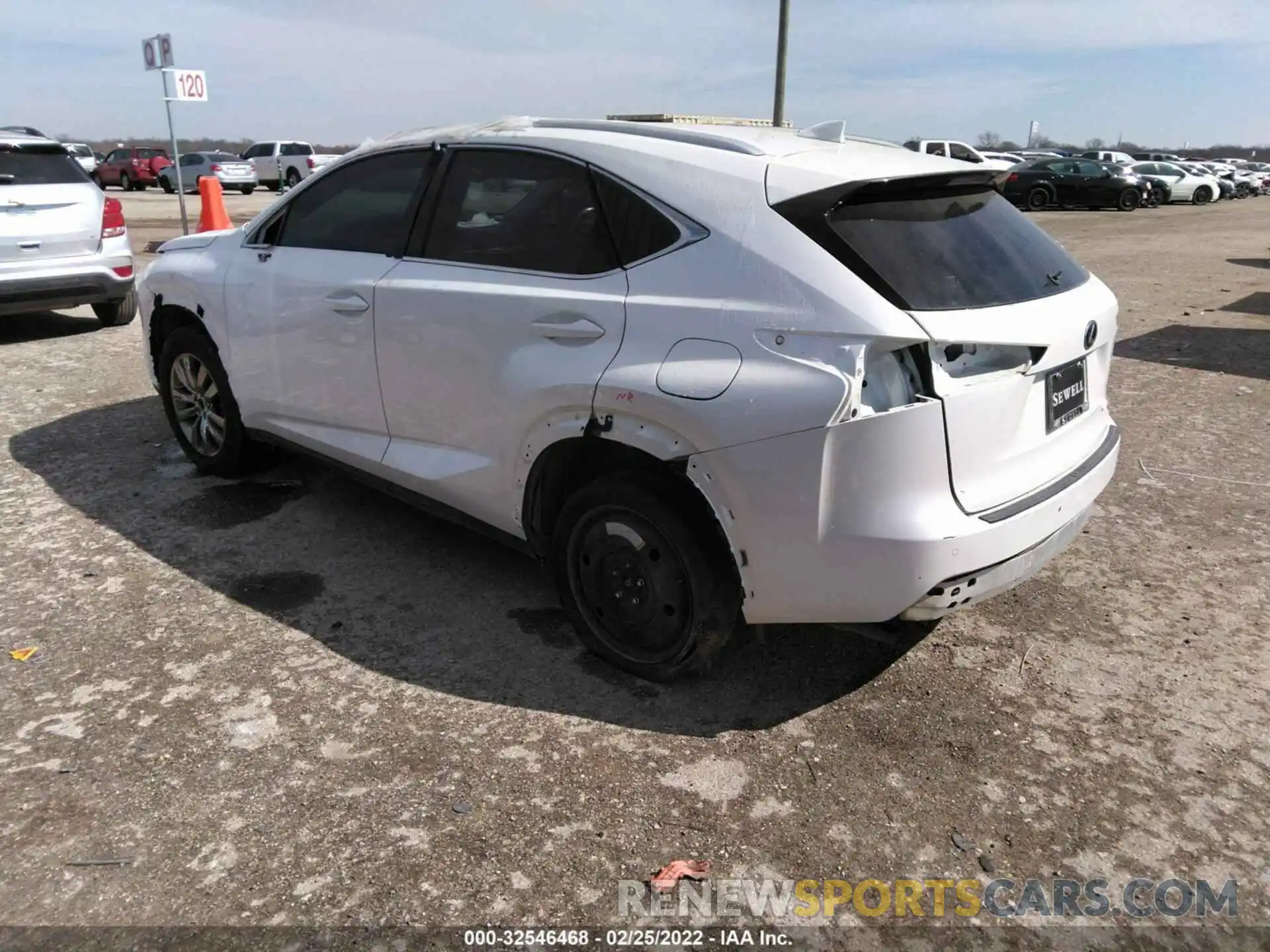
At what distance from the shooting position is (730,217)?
2793 mm

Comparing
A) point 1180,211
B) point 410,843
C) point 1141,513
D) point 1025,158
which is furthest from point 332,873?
point 1025,158

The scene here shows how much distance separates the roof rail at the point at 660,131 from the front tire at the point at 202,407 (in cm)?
223

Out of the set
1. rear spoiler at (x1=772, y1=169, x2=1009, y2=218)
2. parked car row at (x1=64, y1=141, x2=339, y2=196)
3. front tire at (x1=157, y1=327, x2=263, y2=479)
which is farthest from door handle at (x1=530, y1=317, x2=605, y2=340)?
parked car row at (x1=64, y1=141, x2=339, y2=196)

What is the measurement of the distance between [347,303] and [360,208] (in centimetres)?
47

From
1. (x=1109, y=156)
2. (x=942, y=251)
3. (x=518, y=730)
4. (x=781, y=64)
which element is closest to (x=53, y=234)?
(x=518, y=730)

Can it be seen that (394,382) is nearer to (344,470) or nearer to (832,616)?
(344,470)

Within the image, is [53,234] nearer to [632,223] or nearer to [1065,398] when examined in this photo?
[632,223]

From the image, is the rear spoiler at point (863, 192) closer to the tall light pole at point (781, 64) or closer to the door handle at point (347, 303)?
the door handle at point (347, 303)

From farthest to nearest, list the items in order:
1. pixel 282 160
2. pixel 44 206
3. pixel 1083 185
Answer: pixel 282 160 < pixel 1083 185 < pixel 44 206

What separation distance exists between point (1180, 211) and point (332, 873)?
34463 millimetres

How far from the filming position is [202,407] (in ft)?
16.4

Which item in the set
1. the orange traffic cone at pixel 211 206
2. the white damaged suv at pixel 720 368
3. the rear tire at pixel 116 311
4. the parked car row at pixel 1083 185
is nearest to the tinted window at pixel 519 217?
the white damaged suv at pixel 720 368

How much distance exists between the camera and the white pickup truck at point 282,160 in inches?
1331

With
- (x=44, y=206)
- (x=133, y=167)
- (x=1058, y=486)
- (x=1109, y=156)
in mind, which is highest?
(x=1109, y=156)
